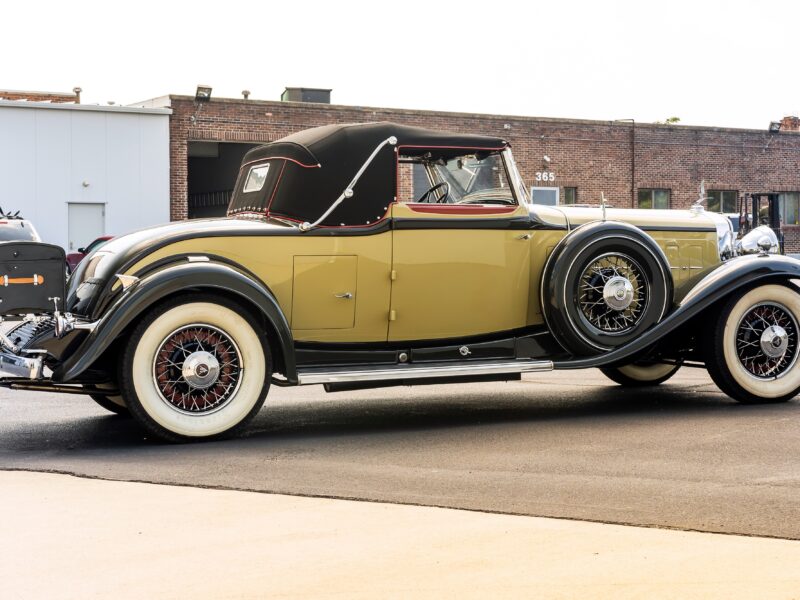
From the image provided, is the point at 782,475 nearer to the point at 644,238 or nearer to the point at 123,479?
the point at 644,238

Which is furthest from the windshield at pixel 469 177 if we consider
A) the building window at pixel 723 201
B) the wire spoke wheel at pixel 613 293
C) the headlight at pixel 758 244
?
the building window at pixel 723 201

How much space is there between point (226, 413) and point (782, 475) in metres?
3.24

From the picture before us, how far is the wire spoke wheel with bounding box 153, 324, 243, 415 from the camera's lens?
6809 mm

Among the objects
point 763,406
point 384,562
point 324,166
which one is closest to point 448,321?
point 324,166

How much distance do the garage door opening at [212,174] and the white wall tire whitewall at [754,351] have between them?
26.6 metres

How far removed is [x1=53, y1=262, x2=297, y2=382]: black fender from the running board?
0.17m

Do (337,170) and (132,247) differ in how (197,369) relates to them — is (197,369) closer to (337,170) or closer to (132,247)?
(132,247)

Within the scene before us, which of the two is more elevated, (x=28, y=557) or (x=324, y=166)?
(x=324, y=166)

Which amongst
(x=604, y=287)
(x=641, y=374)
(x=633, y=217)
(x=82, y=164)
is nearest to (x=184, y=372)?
(x=604, y=287)

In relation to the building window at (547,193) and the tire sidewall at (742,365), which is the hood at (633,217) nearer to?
the tire sidewall at (742,365)

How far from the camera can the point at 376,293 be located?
24.5 feet

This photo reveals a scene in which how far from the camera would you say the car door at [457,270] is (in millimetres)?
7562

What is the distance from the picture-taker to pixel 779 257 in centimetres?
859

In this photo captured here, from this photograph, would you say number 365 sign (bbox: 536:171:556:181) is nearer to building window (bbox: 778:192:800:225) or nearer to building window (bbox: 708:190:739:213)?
building window (bbox: 708:190:739:213)
